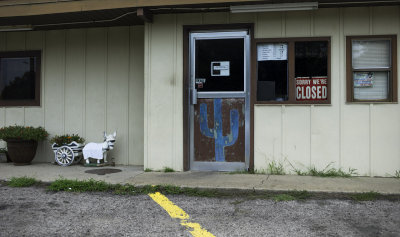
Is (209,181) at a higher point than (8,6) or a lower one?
lower

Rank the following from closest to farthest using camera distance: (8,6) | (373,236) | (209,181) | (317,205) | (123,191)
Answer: (373,236), (317,205), (123,191), (209,181), (8,6)

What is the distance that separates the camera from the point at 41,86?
879 cm

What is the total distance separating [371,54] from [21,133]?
7028 millimetres

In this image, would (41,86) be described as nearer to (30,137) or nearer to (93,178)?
(30,137)

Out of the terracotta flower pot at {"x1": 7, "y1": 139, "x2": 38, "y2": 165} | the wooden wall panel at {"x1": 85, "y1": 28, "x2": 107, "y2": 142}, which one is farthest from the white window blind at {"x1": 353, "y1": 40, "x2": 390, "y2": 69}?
the terracotta flower pot at {"x1": 7, "y1": 139, "x2": 38, "y2": 165}

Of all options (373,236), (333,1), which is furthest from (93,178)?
(333,1)

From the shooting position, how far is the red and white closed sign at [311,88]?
693cm

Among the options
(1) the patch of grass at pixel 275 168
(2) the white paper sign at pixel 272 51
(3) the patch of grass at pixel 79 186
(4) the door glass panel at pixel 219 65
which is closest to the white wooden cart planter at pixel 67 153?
(3) the patch of grass at pixel 79 186

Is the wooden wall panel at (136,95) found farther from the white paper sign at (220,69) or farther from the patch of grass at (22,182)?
the patch of grass at (22,182)

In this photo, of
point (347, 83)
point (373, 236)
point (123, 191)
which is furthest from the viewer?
point (347, 83)

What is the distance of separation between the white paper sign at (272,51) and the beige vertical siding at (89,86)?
273cm

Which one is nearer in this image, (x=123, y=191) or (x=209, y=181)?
(x=123, y=191)

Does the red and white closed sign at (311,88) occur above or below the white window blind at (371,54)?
below

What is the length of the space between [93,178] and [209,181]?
80.0 inches
